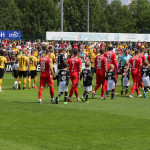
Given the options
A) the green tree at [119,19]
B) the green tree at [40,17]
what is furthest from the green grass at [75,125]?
the green tree at [119,19]

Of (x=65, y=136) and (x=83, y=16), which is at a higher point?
(x=83, y=16)

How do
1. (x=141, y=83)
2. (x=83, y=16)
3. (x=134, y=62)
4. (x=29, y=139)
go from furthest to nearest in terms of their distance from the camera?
(x=83, y=16) < (x=141, y=83) < (x=134, y=62) < (x=29, y=139)

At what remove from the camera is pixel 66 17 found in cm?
8850

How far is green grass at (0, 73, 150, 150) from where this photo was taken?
9969 mm

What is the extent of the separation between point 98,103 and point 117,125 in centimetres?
535

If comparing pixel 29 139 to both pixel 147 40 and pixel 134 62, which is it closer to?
pixel 134 62

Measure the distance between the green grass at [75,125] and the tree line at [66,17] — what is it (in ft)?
179

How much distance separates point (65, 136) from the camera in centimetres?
1085

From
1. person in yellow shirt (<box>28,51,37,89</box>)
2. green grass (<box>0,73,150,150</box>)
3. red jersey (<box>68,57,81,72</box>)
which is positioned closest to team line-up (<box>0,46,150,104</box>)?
red jersey (<box>68,57,81,72</box>)

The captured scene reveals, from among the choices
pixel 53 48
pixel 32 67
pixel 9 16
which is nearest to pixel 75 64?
pixel 32 67

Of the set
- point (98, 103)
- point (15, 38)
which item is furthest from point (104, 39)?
point (98, 103)

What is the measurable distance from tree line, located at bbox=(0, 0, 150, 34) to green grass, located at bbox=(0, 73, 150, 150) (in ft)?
179

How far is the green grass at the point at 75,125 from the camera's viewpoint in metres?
9.97

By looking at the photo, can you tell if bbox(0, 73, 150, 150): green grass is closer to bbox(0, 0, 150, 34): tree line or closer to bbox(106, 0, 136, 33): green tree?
bbox(0, 0, 150, 34): tree line
